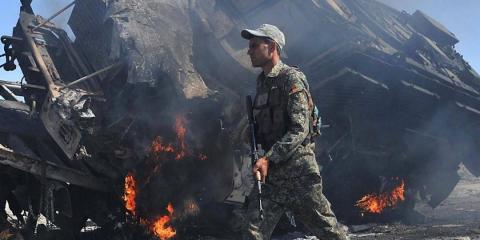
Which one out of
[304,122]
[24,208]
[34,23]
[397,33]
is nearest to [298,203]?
[304,122]

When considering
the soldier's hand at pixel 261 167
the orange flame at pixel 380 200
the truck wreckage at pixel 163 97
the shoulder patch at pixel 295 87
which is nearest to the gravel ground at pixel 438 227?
the orange flame at pixel 380 200

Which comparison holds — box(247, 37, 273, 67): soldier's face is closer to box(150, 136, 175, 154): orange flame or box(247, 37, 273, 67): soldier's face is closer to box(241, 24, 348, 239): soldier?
box(241, 24, 348, 239): soldier

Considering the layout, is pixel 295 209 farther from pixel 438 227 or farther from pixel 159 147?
pixel 438 227

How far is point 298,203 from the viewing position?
324cm

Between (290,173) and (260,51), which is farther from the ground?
(260,51)

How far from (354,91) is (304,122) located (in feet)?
16.2

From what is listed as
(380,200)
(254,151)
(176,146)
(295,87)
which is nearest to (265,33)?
(295,87)

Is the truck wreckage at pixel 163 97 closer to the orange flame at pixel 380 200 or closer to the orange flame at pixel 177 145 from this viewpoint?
the orange flame at pixel 177 145

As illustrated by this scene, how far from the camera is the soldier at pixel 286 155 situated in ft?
10.4

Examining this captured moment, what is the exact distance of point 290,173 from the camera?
3238 millimetres

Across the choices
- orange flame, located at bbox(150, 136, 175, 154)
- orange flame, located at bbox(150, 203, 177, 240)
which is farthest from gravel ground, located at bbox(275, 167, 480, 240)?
orange flame, located at bbox(150, 136, 175, 154)

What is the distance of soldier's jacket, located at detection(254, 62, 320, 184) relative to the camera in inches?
122

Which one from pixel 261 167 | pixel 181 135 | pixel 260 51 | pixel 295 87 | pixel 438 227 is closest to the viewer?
pixel 261 167

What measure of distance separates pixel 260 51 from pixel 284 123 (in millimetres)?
507
